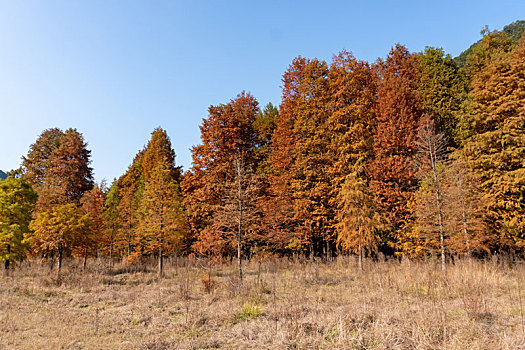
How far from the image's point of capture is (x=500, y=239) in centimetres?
1720

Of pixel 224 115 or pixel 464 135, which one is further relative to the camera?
pixel 224 115

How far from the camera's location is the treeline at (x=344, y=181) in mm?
17109

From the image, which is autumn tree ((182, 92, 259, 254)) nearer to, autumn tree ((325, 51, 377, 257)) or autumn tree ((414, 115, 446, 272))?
autumn tree ((325, 51, 377, 257))

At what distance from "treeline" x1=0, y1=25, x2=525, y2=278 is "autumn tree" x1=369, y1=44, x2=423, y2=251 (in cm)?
9

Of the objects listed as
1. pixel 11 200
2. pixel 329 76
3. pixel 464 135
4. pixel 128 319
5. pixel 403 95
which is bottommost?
pixel 128 319

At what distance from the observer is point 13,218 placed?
18.9 m

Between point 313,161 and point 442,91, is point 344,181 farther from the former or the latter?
point 442,91

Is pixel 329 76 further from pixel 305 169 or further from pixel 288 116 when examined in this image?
pixel 305 169

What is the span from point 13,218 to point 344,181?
870 inches

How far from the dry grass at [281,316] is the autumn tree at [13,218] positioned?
19.8ft

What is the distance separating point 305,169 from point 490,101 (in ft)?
41.9

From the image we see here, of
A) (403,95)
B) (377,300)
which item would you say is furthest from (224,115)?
(377,300)

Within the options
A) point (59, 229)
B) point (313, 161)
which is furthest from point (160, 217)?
point (313, 161)

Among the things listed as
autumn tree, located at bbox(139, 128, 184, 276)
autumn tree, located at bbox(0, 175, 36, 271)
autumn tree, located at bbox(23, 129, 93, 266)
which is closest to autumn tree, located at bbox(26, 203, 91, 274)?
autumn tree, located at bbox(0, 175, 36, 271)
